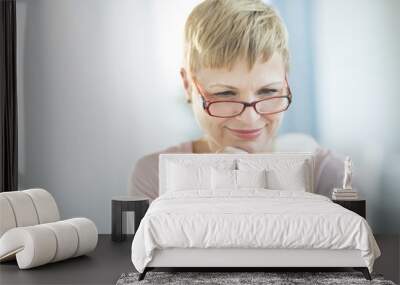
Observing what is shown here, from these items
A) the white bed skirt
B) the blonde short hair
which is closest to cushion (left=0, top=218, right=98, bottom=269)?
the white bed skirt

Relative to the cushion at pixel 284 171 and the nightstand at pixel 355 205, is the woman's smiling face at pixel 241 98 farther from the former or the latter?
the nightstand at pixel 355 205

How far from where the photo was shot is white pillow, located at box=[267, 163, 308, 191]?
6680 mm

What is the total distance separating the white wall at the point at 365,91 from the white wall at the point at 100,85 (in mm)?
1516

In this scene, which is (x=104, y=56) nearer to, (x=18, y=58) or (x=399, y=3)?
(x=18, y=58)

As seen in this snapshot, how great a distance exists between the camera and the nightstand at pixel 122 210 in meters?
6.79

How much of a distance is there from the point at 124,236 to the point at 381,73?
320 centimetres

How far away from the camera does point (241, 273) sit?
5.20 m

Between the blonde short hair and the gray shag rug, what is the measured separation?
2.65 m

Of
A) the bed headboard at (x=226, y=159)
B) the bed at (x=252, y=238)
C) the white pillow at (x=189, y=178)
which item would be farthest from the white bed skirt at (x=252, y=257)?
the bed headboard at (x=226, y=159)

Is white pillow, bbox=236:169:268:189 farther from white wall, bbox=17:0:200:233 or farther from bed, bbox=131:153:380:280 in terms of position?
bed, bbox=131:153:380:280

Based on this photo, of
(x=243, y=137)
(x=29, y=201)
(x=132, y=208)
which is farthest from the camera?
(x=243, y=137)

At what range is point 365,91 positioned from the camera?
7.28 metres

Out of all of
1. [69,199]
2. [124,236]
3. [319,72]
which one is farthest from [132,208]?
[319,72]

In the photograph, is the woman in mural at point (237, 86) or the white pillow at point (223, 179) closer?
the white pillow at point (223, 179)
